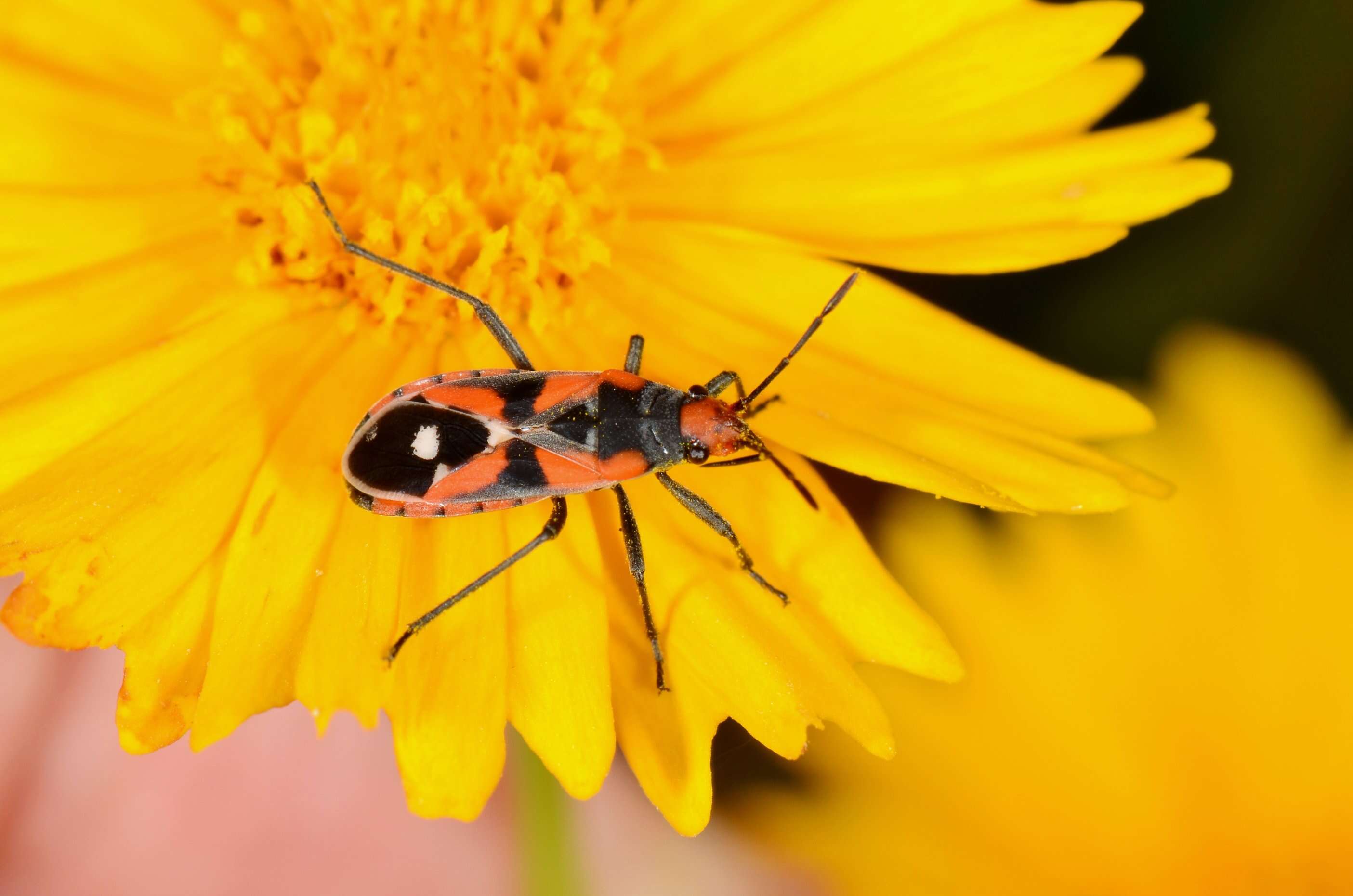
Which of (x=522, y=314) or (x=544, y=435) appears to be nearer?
(x=544, y=435)

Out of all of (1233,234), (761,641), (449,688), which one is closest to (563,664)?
(449,688)

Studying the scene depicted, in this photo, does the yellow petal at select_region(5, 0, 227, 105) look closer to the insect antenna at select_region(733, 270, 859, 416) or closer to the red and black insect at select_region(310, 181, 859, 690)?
the red and black insect at select_region(310, 181, 859, 690)

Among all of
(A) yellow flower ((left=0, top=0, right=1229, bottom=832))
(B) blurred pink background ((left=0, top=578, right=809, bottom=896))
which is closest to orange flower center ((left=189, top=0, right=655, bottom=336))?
(A) yellow flower ((left=0, top=0, right=1229, bottom=832))

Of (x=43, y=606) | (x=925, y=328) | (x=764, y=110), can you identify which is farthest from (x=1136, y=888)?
(x=43, y=606)

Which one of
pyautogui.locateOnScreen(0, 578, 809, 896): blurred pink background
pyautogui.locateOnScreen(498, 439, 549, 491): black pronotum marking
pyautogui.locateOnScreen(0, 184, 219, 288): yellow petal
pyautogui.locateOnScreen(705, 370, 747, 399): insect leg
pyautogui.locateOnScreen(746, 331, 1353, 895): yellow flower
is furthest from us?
pyautogui.locateOnScreen(0, 578, 809, 896): blurred pink background

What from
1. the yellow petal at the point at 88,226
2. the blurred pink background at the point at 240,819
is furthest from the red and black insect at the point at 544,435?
the blurred pink background at the point at 240,819

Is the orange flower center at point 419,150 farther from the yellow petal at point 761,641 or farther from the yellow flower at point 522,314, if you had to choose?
the yellow petal at point 761,641

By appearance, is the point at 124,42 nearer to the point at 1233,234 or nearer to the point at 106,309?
the point at 106,309
